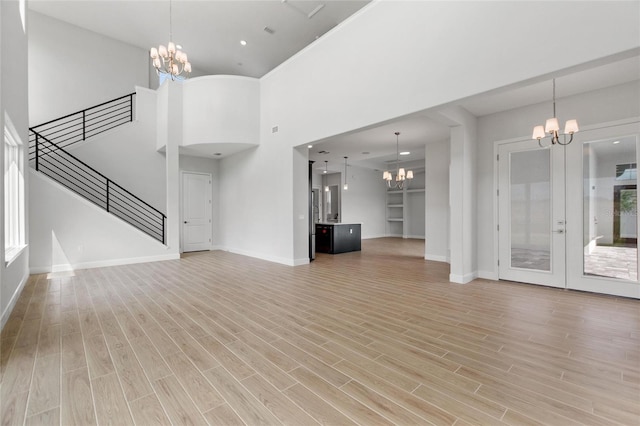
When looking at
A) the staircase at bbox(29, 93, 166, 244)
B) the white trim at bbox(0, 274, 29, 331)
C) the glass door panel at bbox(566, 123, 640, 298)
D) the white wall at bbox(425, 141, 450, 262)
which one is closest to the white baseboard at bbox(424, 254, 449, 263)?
the white wall at bbox(425, 141, 450, 262)

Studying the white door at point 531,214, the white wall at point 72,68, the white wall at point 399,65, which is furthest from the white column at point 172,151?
the white door at point 531,214

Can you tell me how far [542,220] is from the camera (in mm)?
4773

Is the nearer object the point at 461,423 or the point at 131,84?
the point at 461,423

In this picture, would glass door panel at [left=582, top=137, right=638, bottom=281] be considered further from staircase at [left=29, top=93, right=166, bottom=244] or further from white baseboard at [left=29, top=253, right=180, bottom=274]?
staircase at [left=29, top=93, right=166, bottom=244]

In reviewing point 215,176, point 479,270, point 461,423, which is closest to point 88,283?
point 215,176

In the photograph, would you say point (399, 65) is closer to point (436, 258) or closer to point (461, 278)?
point (461, 278)

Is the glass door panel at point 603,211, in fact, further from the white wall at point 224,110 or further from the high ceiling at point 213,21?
the white wall at point 224,110

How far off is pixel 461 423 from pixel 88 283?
5.79 meters

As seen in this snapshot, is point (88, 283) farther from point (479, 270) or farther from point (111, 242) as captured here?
point (479, 270)

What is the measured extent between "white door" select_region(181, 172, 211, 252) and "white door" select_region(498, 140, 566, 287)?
8009mm

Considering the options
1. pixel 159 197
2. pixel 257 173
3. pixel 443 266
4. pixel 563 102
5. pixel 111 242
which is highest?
pixel 563 102

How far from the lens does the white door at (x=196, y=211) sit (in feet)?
28.6

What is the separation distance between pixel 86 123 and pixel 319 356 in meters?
9.18

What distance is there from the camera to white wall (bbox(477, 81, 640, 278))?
4082 millimetres
